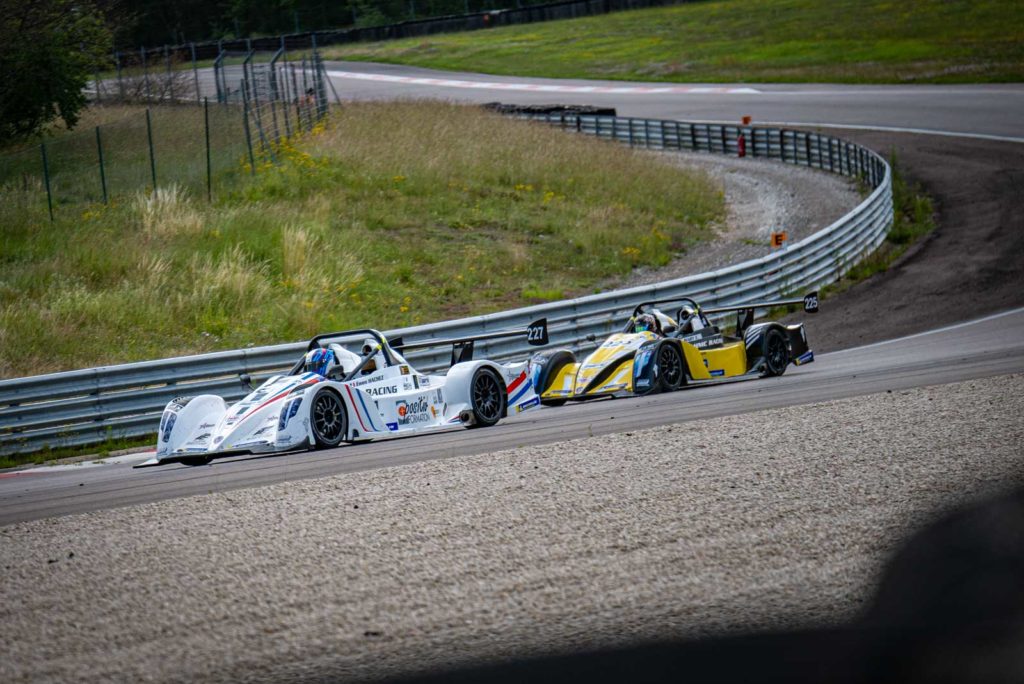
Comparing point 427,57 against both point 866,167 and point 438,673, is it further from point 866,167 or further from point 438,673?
point 438,673

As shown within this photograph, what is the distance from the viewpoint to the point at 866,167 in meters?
29.9

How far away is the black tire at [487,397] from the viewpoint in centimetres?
1153

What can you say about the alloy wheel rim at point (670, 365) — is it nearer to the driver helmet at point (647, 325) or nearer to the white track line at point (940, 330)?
the driver helmet at point (647, 325)

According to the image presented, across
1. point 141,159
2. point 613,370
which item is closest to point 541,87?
point 141,159

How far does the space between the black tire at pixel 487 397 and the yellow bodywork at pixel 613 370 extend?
1101mm

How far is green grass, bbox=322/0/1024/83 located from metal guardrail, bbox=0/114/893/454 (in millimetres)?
25863

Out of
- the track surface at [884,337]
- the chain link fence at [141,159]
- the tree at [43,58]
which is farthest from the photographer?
the tree at [43,58]

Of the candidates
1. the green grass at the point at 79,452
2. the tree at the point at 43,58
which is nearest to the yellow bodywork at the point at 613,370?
the green grass at the point at 79,452

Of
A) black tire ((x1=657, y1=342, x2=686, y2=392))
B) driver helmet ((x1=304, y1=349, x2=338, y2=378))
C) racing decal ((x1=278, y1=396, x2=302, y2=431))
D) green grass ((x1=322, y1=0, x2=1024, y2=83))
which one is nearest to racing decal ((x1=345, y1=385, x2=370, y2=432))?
driver helmet ((x1=304, y1=349, x2=338, y2=378))

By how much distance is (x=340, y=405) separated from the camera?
34.2 feet

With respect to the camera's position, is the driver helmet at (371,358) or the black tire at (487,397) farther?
the black tire at (487,397)

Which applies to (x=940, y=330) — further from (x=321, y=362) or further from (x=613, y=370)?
(x=321, y=362)

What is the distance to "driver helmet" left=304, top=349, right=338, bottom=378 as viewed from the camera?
34.9ft

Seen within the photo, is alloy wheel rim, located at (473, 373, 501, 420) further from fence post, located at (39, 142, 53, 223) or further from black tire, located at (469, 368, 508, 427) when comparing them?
fence post, located at (39, 142, 53, 223)
